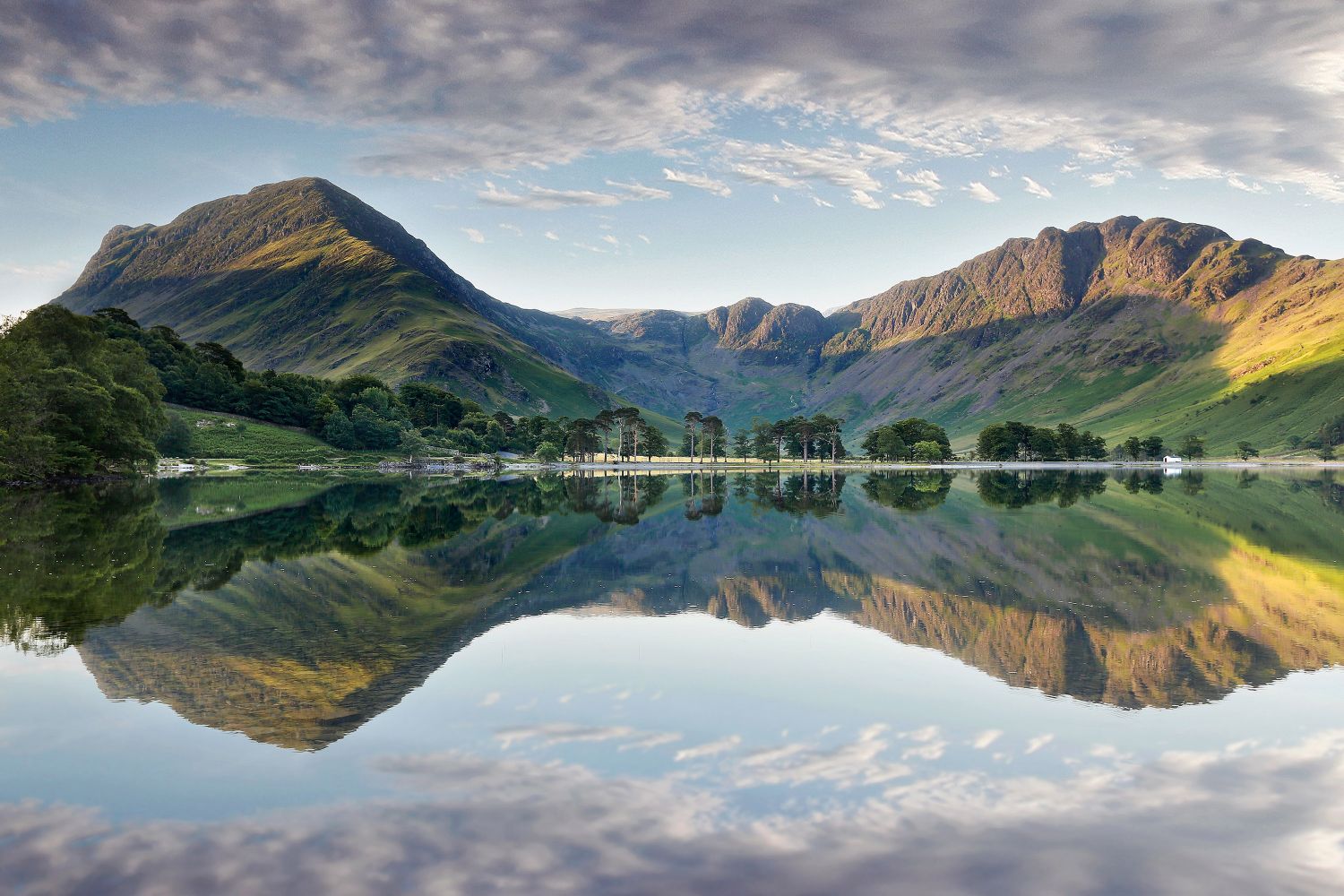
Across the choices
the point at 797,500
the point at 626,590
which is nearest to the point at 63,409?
the point at 797,500

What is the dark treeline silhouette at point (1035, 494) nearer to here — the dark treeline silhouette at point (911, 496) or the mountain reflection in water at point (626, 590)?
the dark treeline silhouette at point (911, 496)

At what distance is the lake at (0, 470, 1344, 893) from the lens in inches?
365

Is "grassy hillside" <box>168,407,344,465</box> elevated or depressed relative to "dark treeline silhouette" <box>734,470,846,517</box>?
elevated

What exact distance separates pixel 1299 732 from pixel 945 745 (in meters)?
5.86

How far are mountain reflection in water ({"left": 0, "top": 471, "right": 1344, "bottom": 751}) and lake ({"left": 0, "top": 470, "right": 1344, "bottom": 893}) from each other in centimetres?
19

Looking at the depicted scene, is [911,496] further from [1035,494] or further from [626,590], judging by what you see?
[626,590]

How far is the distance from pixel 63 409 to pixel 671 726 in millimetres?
97659

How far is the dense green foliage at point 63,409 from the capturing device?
262 feet

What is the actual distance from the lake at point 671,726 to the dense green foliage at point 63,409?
58.7 m

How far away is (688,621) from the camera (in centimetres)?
2341

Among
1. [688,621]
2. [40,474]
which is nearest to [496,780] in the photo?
[688,621]

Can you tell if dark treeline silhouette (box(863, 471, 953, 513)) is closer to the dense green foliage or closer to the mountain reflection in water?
the mountain reflection in water

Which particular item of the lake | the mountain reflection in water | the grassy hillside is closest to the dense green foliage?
the mountain reflection in water

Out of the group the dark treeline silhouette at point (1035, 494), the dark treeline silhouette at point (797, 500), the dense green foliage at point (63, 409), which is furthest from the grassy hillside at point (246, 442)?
the dark treeline silhouette at point (1035, 494)
